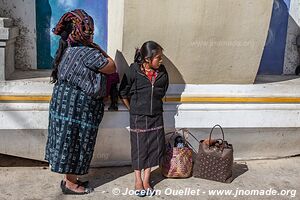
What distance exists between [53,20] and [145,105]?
1509 millimetres

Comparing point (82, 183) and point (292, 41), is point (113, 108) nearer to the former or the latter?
point (82, 183)

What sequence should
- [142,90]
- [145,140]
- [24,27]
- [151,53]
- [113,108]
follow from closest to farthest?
[151,53] < [142,90] < [145,140] < [113,108] < [24,27]

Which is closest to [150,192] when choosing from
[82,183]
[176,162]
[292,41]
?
[176,162]

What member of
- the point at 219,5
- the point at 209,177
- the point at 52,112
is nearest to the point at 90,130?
the point at 52,112

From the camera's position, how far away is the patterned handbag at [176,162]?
4.29 metres

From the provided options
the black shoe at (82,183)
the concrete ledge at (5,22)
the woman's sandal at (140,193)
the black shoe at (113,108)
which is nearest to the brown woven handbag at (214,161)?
the woman's sandal at (140,193)

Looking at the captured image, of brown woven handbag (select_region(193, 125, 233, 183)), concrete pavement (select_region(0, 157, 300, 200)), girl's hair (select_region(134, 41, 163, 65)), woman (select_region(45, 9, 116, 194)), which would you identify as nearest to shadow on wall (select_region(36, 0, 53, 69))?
woman (select_region(45, 9, 116, 194))

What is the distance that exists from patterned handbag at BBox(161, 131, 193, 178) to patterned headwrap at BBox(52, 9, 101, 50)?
1.32m

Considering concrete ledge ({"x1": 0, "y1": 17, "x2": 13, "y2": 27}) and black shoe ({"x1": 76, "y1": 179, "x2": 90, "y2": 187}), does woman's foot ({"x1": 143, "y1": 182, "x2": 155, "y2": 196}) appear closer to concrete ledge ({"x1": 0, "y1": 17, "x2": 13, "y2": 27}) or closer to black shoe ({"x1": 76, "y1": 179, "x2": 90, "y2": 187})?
black shoe ({"x1": 76, "y1": 179, "x2": 90, "y2": 187})

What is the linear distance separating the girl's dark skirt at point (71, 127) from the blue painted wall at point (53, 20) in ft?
3.82

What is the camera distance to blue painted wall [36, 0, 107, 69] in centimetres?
469

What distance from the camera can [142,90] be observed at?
3.97 metres

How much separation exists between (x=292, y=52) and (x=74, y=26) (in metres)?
3.01

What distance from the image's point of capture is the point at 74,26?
366 centimetres
